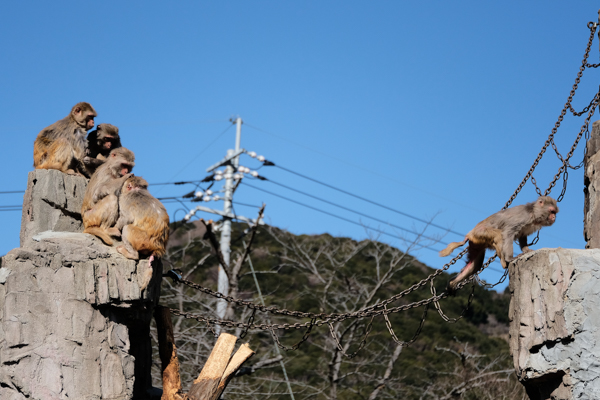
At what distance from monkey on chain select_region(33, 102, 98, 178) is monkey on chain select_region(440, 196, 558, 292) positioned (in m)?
3.61

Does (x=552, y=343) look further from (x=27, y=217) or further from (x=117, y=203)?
(x=27, y=217)

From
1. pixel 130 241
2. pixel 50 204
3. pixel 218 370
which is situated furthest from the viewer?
pixel 218 370

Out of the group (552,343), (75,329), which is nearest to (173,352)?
(75,329)

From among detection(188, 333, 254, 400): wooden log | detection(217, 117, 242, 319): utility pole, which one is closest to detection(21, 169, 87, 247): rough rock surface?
detection(188, 333, 254, 400): wooden log

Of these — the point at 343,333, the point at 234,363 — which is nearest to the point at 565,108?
the point at 234,363

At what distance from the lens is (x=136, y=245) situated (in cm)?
598

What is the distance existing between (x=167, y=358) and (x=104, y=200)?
63.6 inches

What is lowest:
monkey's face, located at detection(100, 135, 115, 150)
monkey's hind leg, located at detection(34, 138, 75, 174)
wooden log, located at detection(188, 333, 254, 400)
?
wooden log, located at detection(188, 333, 254, 400)

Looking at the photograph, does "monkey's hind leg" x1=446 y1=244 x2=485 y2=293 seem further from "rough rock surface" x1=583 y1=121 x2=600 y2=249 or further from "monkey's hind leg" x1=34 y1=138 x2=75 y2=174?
"monkey's hind leg" x1=34 y1=138 x2=75 y2=174

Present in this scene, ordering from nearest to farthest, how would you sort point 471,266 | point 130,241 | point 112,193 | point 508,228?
1. point 130,241
2. point 112,193
3. point 508,228
4. point 471,266

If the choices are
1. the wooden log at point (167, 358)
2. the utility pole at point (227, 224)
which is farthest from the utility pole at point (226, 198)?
the wooden log at point (167, 358)

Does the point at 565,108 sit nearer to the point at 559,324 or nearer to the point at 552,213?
the point at 552,213

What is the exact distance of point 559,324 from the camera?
5.33 m

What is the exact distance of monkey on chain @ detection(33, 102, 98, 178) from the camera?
676 centimetres
